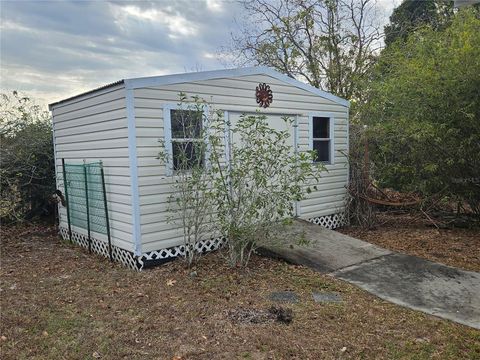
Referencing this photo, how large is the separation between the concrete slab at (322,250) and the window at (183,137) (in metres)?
1.69

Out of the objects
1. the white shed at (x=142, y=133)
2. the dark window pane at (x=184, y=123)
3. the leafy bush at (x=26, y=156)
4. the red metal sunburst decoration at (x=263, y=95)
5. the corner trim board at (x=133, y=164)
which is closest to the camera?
the corner trim board at (x=133, y=164)

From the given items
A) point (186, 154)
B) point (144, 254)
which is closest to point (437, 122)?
point (186, 154)

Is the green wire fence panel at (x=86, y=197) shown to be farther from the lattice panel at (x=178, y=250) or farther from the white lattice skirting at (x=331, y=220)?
the white lattice skirting at (x=331, y=220)

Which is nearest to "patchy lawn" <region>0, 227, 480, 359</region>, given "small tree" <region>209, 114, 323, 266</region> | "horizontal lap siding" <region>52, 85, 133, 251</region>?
"small tree" <region>209, 114, 323, 266</region>

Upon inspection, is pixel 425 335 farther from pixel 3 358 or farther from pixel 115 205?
pixel 115 205

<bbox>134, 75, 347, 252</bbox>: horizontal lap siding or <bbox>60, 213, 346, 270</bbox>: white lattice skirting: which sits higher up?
<bbox>134, 75, 347, 252</bbox>: horizontal lap siding

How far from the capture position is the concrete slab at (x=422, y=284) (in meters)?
3.85

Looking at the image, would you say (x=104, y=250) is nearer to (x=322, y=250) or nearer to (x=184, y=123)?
(x=184, y=123)

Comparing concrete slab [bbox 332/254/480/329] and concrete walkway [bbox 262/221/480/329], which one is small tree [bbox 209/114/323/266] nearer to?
concrete walkway [bbox 262/221/480/329]

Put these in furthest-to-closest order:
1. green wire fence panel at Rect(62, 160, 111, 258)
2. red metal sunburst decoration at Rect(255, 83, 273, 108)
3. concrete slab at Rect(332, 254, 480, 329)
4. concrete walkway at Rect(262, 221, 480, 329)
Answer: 1. red metal sunburst decoration at Rect(255, 83, 273, 108)
2. green wire fence panel at Rect(62, 160, 111, 258)
3. concrete walkway at Rect(262, 221, 480, 329)
4. concrete slab at Rect(332, 254, 480, 329)

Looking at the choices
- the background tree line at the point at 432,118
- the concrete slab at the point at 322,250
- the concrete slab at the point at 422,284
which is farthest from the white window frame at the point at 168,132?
the background tree line at the point at 432,118

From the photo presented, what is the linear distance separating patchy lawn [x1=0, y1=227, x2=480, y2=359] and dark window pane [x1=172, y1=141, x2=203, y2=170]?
1.33 meters

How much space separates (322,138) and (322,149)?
0.22 metres

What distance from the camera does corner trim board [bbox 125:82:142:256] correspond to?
195 inches
